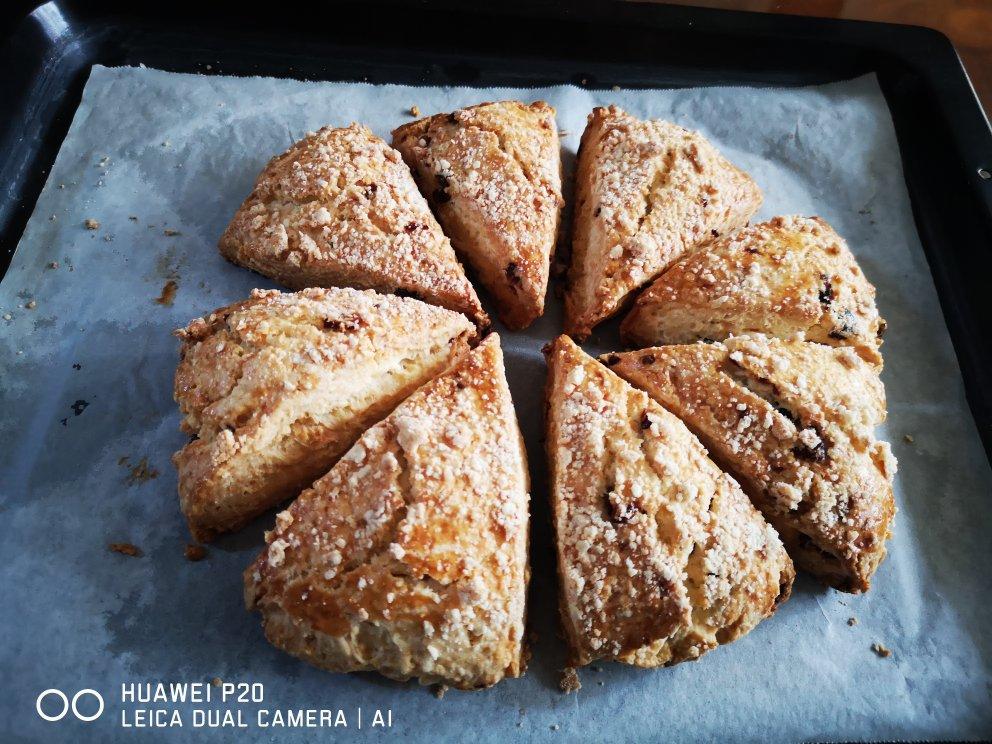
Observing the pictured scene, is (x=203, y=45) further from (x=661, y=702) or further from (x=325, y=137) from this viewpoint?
(x=661, y=702)

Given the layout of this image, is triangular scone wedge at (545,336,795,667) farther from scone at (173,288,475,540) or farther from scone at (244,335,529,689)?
scone at (173,288,475,540)

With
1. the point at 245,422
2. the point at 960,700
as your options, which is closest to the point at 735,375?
the point at 960,700

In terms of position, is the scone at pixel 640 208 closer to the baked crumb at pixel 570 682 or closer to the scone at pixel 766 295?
the scone at pixel 766 295

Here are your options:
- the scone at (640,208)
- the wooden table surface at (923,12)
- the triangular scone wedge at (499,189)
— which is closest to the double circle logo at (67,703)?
the triangular scone wedge at (499,189)

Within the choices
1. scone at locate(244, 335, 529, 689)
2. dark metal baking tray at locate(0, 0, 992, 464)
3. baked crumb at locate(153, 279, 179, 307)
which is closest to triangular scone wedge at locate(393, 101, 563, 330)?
dark metal baking tray at locate(0, 0, 992, 464)

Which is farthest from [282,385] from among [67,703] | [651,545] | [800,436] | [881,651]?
[881,651]
